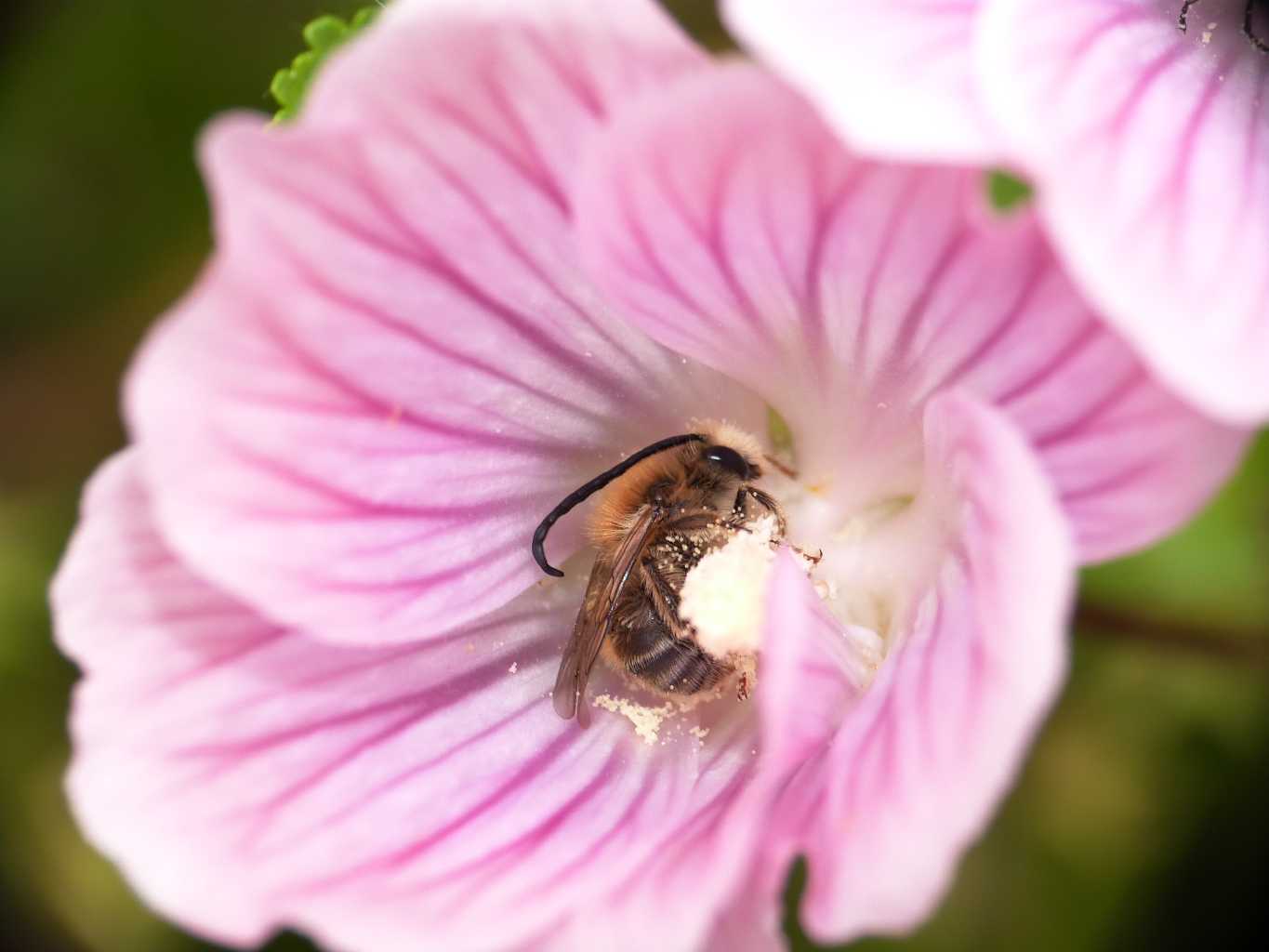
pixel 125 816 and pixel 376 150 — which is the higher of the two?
pixel 376 150

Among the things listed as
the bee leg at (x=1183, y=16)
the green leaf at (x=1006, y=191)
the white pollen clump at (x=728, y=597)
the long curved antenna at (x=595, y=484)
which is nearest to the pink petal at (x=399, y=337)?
the long curved antenna at (x=595, y=484)

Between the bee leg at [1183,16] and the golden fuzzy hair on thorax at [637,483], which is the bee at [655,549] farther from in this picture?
the bee leg at [1183,16]

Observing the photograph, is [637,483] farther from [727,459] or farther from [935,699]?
[935,699]

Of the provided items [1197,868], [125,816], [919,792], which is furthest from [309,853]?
[1197,868]

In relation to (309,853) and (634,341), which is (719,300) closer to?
(634,341)

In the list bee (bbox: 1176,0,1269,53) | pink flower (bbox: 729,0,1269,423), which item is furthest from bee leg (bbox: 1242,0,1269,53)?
pink flower (bbox: 729,0,1269,423)

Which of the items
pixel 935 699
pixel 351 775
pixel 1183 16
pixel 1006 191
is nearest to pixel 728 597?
pixel 935 699
